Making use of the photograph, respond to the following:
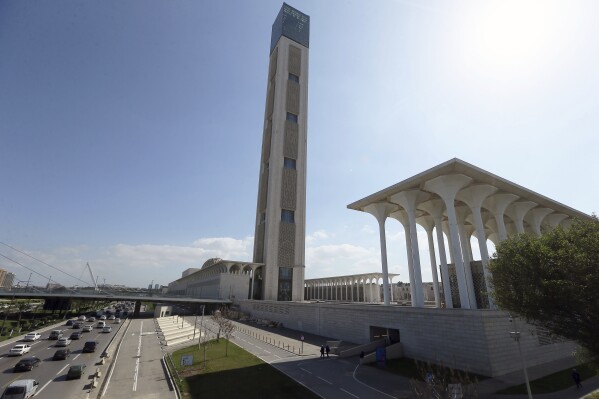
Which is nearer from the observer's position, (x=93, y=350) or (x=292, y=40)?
(x=93, y=350)

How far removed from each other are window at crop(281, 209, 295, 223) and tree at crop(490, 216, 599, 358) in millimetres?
61811

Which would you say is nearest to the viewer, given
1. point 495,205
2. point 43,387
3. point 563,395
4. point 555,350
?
point 563,395

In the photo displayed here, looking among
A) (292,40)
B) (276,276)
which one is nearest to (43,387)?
(276,276)

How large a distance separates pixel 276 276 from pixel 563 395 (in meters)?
63.0

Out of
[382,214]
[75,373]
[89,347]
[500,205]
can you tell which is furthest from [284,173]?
[75,373]

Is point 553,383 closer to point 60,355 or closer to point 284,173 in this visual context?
point 60,355

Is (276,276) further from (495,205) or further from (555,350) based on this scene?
(555,350)

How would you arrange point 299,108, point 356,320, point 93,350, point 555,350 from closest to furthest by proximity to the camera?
point 555,350, point 93,350, point 356,320, point 299,108

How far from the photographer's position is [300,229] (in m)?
81.1

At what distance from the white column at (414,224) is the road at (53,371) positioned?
33673 millimetres

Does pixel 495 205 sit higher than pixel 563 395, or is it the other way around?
pixel 495 205

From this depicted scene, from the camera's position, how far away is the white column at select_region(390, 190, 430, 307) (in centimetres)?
3788

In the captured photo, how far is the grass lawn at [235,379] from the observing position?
759 inches

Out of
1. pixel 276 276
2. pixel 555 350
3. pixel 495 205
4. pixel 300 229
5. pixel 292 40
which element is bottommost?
pixel 555 350
